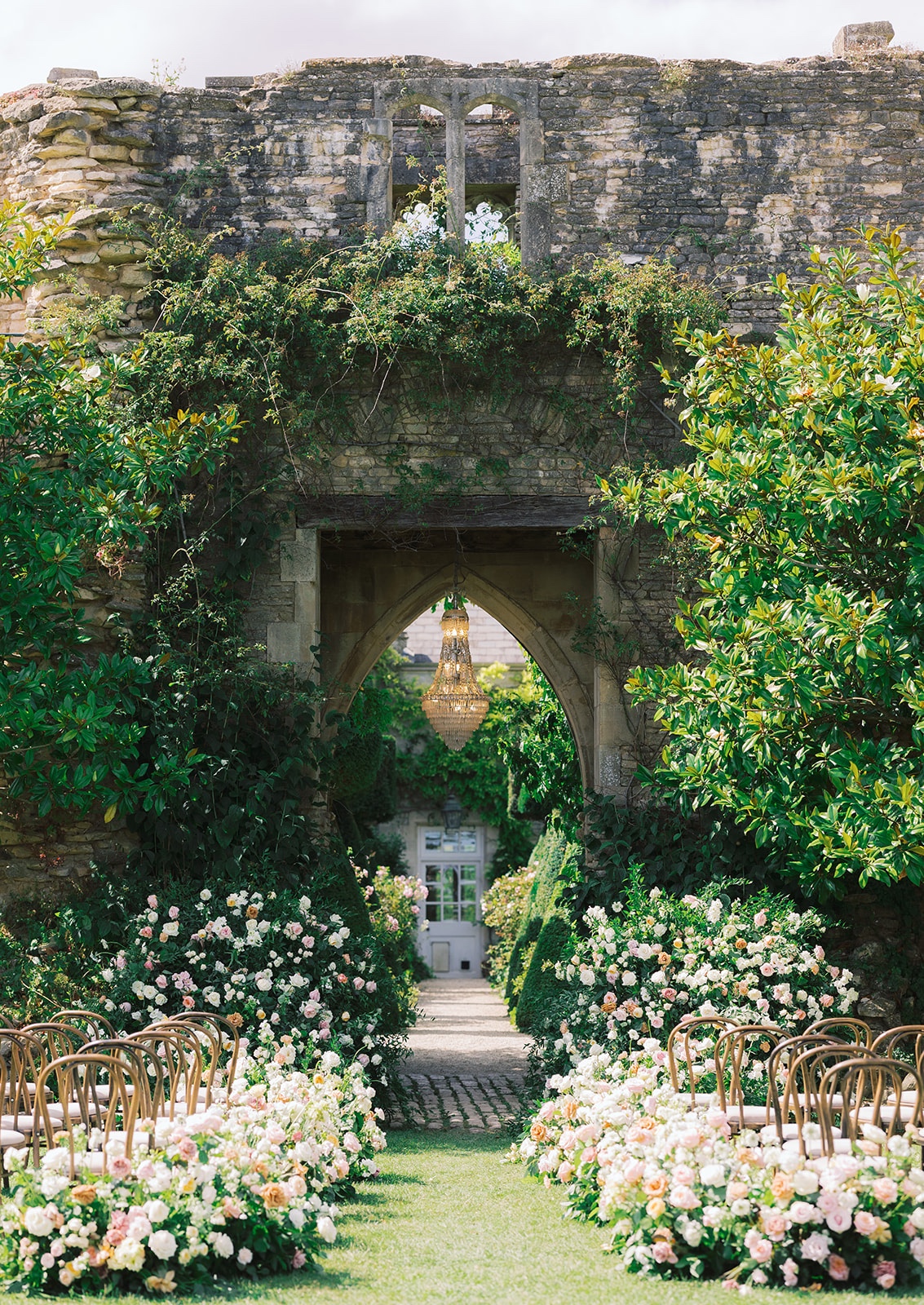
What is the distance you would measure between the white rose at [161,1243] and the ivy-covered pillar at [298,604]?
4656 mm

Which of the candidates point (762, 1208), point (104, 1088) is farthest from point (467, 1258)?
point (104, 1088)

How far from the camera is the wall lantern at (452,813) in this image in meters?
19.0

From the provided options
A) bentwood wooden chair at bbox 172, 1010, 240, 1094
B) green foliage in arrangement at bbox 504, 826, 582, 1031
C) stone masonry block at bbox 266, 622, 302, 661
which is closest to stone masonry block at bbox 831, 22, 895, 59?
stone masonry block at bbox 266, 622, 302, 661

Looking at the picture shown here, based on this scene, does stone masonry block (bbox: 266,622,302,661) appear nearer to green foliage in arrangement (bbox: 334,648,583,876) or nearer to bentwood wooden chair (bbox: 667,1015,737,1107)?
green foliage in arrangement (bbox: 334,648,583,876)

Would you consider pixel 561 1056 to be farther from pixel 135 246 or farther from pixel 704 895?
pixel 135 246

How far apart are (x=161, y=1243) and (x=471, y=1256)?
3.70 ft

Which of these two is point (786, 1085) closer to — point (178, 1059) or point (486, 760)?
point (178, 1059)

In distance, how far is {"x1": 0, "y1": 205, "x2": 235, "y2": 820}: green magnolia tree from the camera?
6723 mm

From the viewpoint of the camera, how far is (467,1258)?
451cm

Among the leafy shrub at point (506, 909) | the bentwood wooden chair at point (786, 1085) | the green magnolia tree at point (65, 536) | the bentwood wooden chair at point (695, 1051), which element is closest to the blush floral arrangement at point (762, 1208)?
the bentwood wooden chair at point (786, 1085)

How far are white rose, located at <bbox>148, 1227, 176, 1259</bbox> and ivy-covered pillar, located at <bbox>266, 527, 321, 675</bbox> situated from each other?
4.66m

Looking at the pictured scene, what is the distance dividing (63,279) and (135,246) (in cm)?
45

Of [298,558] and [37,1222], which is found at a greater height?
[298,558]

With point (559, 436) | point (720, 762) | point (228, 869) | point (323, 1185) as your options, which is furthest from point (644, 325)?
point (323, 1185)
